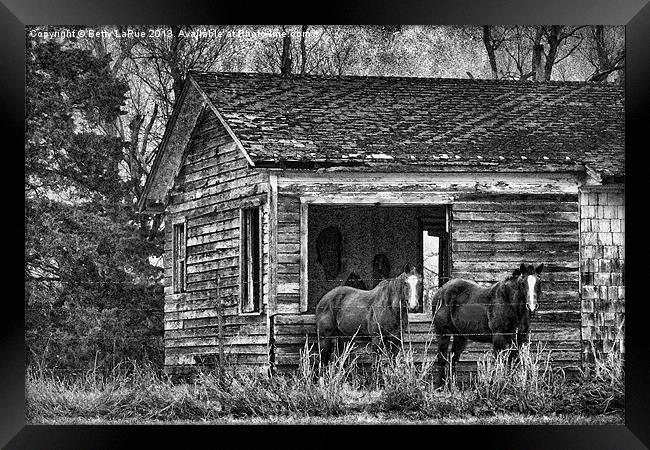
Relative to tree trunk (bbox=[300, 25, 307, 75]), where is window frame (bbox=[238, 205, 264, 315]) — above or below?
below

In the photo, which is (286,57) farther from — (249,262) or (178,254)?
(178,254)

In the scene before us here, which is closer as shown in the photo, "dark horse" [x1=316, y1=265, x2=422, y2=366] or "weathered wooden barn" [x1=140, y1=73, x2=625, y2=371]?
"dark horse" [x1=316, y1=265, x2=422, y2=366]

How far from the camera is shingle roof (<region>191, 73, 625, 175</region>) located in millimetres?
18031

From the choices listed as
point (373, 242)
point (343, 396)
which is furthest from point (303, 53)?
point (343, 396)

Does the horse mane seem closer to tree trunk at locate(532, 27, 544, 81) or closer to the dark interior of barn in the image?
the dark interior of barn

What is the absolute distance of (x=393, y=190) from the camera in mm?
18000

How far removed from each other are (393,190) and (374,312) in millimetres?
1549

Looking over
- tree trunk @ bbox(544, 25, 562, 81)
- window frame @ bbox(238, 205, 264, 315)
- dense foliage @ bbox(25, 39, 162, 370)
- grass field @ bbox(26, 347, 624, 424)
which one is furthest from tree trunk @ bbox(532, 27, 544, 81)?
dense foliage @ bbox(25, 39, 162, 370)

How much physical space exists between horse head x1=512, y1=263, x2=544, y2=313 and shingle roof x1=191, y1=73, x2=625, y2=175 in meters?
1.39
